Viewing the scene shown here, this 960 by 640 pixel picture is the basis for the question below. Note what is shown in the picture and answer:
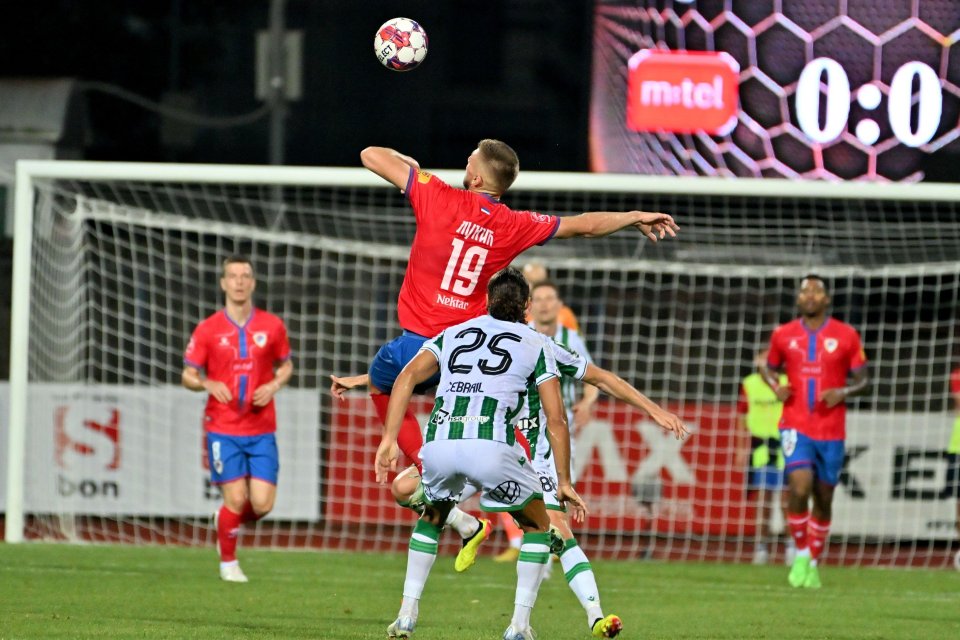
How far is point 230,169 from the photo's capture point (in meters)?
12.9

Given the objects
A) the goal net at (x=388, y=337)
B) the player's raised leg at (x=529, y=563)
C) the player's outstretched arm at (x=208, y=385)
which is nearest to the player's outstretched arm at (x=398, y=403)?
the player's raised leg at (x=529, y=563)

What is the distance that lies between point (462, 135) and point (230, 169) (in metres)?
3.44

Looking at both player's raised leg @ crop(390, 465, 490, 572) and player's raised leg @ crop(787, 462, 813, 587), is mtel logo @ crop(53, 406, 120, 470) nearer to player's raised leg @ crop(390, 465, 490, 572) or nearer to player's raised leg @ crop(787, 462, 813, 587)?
player's raised leg @ crop(787, 462, 813, 587)

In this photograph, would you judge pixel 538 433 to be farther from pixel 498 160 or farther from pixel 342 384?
pixel 498 160

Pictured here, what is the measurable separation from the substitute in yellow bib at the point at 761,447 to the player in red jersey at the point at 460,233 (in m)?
7.35

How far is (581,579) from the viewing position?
7.25 m

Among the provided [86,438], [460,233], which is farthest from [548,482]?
[86,438]

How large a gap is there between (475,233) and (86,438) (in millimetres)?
7682

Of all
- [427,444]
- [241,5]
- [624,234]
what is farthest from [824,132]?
[427,444]

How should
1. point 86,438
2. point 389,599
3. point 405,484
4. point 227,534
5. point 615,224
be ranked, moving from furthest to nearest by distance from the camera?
point 86,438, point 227,534, point 389,599, point 405,484, point 615,224

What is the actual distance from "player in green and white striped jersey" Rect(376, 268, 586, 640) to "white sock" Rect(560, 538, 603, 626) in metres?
0.30

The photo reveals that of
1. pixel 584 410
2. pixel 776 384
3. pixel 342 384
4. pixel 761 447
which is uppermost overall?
pixel 342 384

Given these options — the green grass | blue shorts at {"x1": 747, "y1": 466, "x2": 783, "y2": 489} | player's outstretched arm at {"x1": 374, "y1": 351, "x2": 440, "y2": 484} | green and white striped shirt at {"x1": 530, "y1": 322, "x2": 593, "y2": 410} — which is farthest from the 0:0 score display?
player's outstretched arm at {"x1": 374, "y1": 351, "x2": 440, "y2": 484}

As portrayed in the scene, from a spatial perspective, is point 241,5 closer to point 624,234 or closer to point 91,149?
point 91,149
